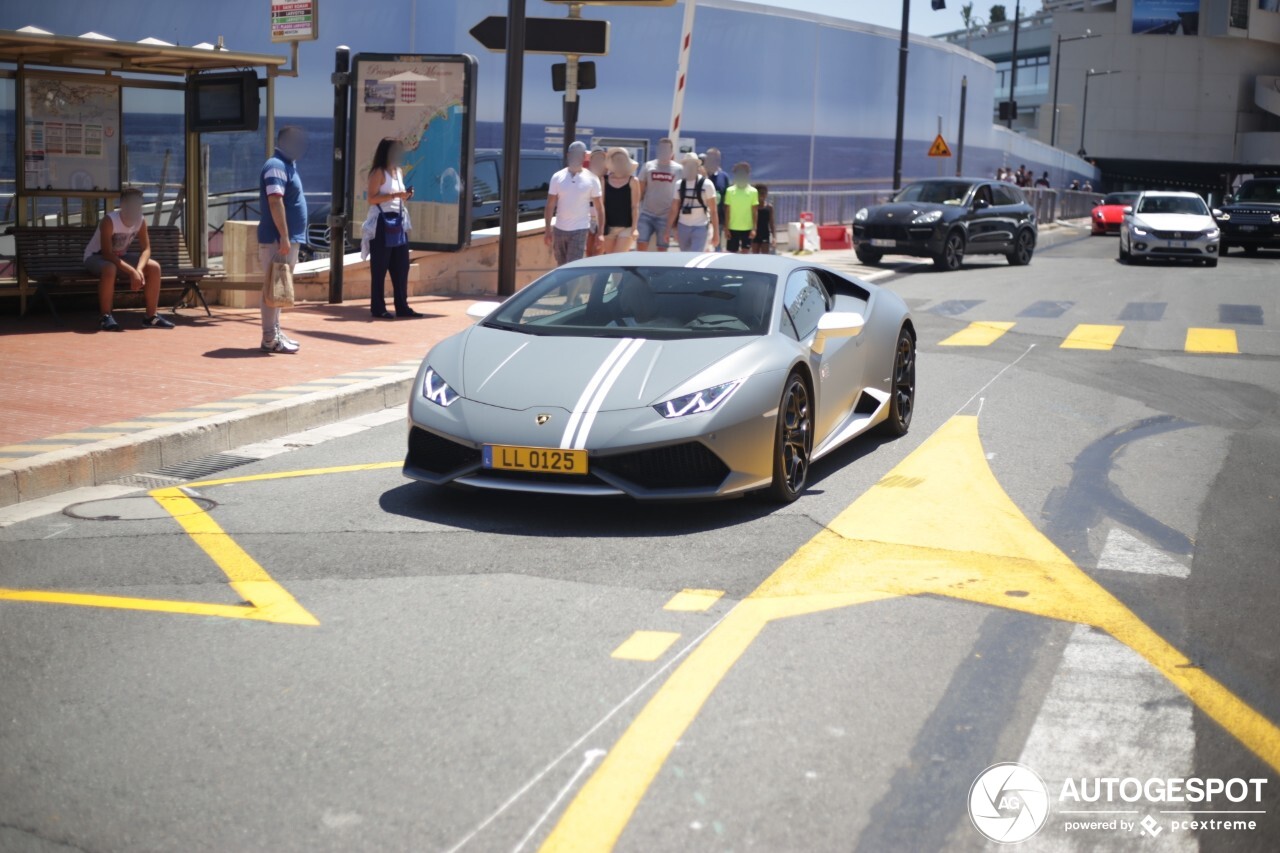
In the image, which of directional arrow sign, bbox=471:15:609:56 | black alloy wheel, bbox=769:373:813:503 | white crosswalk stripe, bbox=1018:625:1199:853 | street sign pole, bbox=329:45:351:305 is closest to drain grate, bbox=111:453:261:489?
black alloy wheel, bbox=769:373:813:503

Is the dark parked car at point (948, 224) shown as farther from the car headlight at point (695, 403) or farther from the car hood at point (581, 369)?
the car headlight at point (695, 403)

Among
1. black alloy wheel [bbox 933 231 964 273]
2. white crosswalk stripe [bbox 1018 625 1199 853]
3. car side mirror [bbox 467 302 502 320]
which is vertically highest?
black alloy wheel [bbox 933 231 964 273]

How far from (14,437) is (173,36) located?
80.6 feet

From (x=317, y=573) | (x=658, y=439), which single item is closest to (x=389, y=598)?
(x=317, y=573)

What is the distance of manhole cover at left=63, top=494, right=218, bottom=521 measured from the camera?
6742 millimetres

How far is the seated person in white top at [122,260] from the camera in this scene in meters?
12.9

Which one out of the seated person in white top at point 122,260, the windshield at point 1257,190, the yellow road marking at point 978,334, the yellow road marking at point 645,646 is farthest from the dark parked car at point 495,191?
the windshield at point 1257,190

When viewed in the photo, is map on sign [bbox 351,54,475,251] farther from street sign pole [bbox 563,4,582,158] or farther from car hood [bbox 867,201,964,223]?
car hood [bbox 867,201,964,223]

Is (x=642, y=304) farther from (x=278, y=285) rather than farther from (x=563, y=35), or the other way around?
(x=563, y=35)

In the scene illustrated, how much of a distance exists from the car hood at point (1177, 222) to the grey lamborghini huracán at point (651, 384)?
69.8ft

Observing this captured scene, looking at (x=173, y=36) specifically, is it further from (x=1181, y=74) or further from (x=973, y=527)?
(x=1181, y=74)

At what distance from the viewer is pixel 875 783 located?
3.73 meters

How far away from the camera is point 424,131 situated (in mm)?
15984

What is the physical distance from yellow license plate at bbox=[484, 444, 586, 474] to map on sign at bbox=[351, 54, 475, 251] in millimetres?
9616
